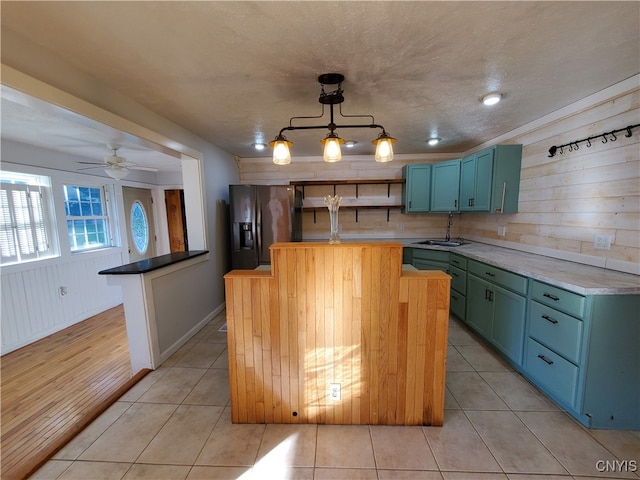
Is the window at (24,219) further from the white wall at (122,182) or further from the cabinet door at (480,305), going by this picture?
the cabinet door at (480,305)

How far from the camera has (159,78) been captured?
1.75 metres

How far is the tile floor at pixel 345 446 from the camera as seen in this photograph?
1.40m

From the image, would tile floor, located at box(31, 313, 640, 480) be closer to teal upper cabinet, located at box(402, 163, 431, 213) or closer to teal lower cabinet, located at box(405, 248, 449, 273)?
teal lower cabinet, located at box(405, 248, 449, 273)

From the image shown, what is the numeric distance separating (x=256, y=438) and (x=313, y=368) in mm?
554

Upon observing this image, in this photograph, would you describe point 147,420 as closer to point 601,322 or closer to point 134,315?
point 134,315

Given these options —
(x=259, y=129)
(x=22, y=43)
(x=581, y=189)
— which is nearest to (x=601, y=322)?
(x=581, y=189)

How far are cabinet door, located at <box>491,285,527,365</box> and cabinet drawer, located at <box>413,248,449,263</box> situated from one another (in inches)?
37.7

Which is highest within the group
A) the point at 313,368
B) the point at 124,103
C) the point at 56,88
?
the point at 124,103

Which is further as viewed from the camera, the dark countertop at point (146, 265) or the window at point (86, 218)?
the window at point (86, 218)

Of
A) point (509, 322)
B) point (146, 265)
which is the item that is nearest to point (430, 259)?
point (509, 322)

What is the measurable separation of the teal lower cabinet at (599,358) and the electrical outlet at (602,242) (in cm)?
59

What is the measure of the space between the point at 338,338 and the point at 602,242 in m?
2.23

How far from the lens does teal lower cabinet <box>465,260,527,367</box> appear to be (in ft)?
7.05

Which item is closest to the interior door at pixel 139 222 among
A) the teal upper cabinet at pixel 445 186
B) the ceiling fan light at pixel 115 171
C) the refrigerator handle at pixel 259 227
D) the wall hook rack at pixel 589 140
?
the ceiling fan light at pixel 115 171
